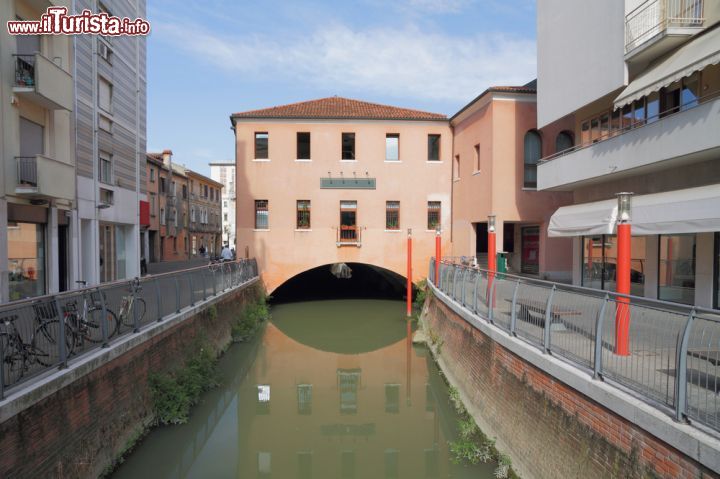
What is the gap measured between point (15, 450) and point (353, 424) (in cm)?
638

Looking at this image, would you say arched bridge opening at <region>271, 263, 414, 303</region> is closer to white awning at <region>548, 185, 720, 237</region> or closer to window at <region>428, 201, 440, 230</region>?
window at <region>428, 201, 440, 230</region>

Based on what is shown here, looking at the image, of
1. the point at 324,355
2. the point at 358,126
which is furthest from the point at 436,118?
the point at 324,355

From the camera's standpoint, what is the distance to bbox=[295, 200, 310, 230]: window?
2302 centimetres

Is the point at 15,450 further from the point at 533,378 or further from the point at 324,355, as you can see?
the point at 324,355

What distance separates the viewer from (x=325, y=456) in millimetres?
8562

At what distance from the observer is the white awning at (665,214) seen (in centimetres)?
885

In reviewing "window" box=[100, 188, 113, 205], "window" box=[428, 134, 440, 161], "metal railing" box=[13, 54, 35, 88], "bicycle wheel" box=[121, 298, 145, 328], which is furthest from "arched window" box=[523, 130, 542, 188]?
"metal railing" box=[13, 54, 35, 88]

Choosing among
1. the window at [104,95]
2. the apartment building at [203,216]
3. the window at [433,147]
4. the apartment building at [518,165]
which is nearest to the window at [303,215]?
the window at [433,147]

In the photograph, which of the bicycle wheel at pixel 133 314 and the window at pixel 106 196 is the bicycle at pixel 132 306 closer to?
the bicycle wheel at pixel 133 314

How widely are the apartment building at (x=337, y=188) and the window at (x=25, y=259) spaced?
9.61 meters

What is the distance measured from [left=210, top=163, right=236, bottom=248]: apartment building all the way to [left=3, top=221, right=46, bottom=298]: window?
62.6m

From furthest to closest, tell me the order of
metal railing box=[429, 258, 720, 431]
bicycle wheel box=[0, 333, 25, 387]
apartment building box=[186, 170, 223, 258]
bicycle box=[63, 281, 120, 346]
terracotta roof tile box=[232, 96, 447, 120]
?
apartment building box=[186, 170, 223, 258], terracotta roof tile box=[232, 96, 447, 120], bicycle box=[63, 281, 120, 346], bicycle wheel box=[0, 333, 25, 387], metal railing box=[429, 258, 720, 431]

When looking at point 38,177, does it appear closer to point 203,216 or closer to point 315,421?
point 315,421

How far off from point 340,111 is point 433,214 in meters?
6.66
